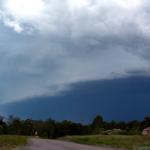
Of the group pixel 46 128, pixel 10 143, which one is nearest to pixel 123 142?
pixel 10 143

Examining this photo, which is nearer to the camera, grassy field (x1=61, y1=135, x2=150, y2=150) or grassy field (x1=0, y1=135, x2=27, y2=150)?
grassy field (x1=0, y1=135, x2=27, y2=150)

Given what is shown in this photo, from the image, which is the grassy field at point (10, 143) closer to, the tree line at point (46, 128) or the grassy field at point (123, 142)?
the grassy field at point (123, 142)

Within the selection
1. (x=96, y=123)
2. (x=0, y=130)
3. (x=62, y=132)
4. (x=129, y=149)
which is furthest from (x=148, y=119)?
(x=129, y=149)

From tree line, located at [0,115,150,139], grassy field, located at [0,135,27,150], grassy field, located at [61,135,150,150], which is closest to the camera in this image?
grassy field, located at [0,135,27,150]

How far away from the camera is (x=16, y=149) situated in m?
34.6

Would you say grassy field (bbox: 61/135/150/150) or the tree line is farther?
the tree line

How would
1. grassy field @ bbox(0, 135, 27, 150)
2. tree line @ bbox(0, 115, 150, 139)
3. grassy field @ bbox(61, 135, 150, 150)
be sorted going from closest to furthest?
1. grassy field @ bbox(0, 135, 27, 150)
2. grassy field @ bbox(61, 135, 150, 150)
3. tree line @ bbox(0, 115, 150, 139)

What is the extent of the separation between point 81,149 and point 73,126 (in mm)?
79000

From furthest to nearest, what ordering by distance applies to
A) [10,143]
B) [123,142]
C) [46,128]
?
[46,128], [123,142], [10,143]

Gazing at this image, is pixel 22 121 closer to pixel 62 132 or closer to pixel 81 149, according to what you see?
pixel 62 132

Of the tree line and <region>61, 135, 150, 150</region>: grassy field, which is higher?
the tree line

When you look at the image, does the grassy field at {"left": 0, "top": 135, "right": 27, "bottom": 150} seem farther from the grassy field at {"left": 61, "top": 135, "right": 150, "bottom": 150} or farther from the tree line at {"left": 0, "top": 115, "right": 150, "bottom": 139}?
the tree line at {"left": 0, "top": 115, "right": 150, "bottom": 139}

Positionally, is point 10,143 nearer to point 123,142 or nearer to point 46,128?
point 123,142

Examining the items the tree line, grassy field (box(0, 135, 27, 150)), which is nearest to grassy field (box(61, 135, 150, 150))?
grassy field (box(0, 135, 27, 150))
